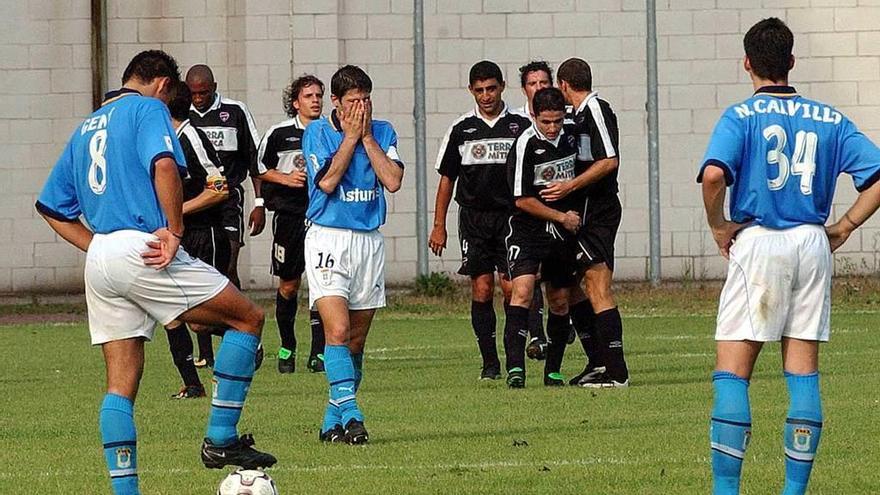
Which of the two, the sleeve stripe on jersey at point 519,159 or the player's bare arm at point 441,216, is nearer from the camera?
the sleeve stripe on jersey at point 519,159

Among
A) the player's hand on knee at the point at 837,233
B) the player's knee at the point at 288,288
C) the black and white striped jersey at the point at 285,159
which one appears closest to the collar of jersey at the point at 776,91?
the player's hand on knee at the point at 837,233

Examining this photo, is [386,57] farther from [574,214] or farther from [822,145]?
[822,145]

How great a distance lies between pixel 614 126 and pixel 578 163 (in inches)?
13.8

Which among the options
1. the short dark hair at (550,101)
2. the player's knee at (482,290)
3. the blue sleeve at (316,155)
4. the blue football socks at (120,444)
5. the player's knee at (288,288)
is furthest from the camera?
the player's knee at (288,288)

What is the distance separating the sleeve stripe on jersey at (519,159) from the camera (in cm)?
1178

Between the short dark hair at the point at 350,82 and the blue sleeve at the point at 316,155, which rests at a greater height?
the short dark hair at the point at 350,82

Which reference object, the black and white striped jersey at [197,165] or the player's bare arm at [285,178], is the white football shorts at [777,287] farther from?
the player's bare arm at [285,178]

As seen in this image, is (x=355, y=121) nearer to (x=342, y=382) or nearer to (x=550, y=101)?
(x=342, y=382)

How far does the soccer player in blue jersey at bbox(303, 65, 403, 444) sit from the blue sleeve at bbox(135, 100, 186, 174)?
216 cm

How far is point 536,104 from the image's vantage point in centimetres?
1166

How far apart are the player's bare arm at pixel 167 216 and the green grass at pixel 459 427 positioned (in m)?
1.12

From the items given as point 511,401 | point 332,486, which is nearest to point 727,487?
point 332,486

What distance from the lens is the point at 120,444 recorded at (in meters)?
7.07

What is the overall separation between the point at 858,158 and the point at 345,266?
3308mm
